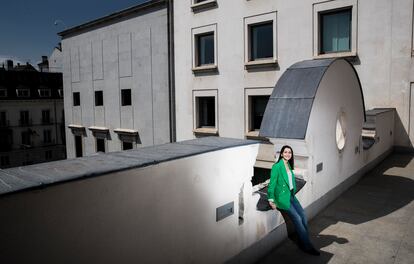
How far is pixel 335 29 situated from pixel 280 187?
1325 cm

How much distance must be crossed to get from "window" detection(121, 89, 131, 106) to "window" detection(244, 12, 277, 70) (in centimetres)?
1101

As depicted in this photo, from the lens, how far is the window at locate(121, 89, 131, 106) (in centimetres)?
2691

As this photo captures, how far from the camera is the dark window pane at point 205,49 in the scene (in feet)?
71.7

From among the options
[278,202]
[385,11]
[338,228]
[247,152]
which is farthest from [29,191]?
[385,11]

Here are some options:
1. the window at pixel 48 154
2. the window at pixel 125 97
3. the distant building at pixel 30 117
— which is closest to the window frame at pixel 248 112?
the window at pixel 125 97

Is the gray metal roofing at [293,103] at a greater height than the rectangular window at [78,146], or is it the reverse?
the gray metal roofing at [293,103]

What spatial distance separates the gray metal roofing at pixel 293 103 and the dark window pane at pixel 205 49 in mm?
14862

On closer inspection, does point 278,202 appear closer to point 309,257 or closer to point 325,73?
point 309,257

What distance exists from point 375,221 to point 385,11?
10962 millimetres

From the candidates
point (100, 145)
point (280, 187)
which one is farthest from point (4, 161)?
point (280, 187)

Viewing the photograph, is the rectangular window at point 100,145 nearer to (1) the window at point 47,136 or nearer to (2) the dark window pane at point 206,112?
(2) the dark window pane at point 206,112

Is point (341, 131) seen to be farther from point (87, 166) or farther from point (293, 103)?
point (87, 166)

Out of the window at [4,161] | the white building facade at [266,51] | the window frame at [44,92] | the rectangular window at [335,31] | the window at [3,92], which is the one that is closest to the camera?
the white building facade at [266,51]

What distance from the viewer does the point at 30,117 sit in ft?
194
